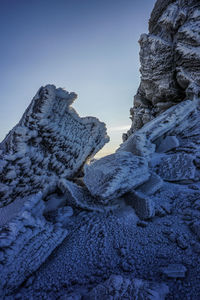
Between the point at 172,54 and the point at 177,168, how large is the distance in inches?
193

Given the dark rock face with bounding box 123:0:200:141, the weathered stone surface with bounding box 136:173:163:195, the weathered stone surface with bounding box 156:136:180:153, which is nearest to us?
the weathered stone surface with bounding box 136:173:163:195

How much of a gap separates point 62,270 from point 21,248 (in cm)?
40

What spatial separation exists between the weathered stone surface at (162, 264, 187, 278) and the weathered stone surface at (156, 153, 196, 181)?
59.0 inches

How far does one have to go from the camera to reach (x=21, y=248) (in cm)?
123

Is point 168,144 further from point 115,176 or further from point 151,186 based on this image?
point 115,176

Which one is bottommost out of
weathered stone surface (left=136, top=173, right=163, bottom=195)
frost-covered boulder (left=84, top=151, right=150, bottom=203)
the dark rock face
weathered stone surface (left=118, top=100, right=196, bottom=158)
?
weathered stone surface (left=136, top=173, right=163, bottom=195)

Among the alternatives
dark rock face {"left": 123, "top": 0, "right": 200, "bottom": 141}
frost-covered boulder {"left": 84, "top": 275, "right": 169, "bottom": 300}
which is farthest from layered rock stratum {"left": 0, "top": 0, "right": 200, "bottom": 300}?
dark rock face {"left": 123, "top": 0, "right": 200, "bottom": 141}

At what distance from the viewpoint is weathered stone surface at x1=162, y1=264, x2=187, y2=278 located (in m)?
1.01

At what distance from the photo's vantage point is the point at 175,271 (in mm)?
1035

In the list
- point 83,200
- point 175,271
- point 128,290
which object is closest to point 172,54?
point 83,200

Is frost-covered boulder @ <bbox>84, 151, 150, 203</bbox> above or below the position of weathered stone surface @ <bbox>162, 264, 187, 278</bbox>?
above

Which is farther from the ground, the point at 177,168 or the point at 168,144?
the point at 168,144

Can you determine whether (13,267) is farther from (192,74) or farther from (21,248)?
(192,74)

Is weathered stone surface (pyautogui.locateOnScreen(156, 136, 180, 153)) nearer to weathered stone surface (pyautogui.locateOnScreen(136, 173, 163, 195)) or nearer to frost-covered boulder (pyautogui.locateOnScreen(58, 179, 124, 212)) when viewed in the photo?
weathered stone surface (pyautogui.locateOnScreen(136, 173, 163, 195))
